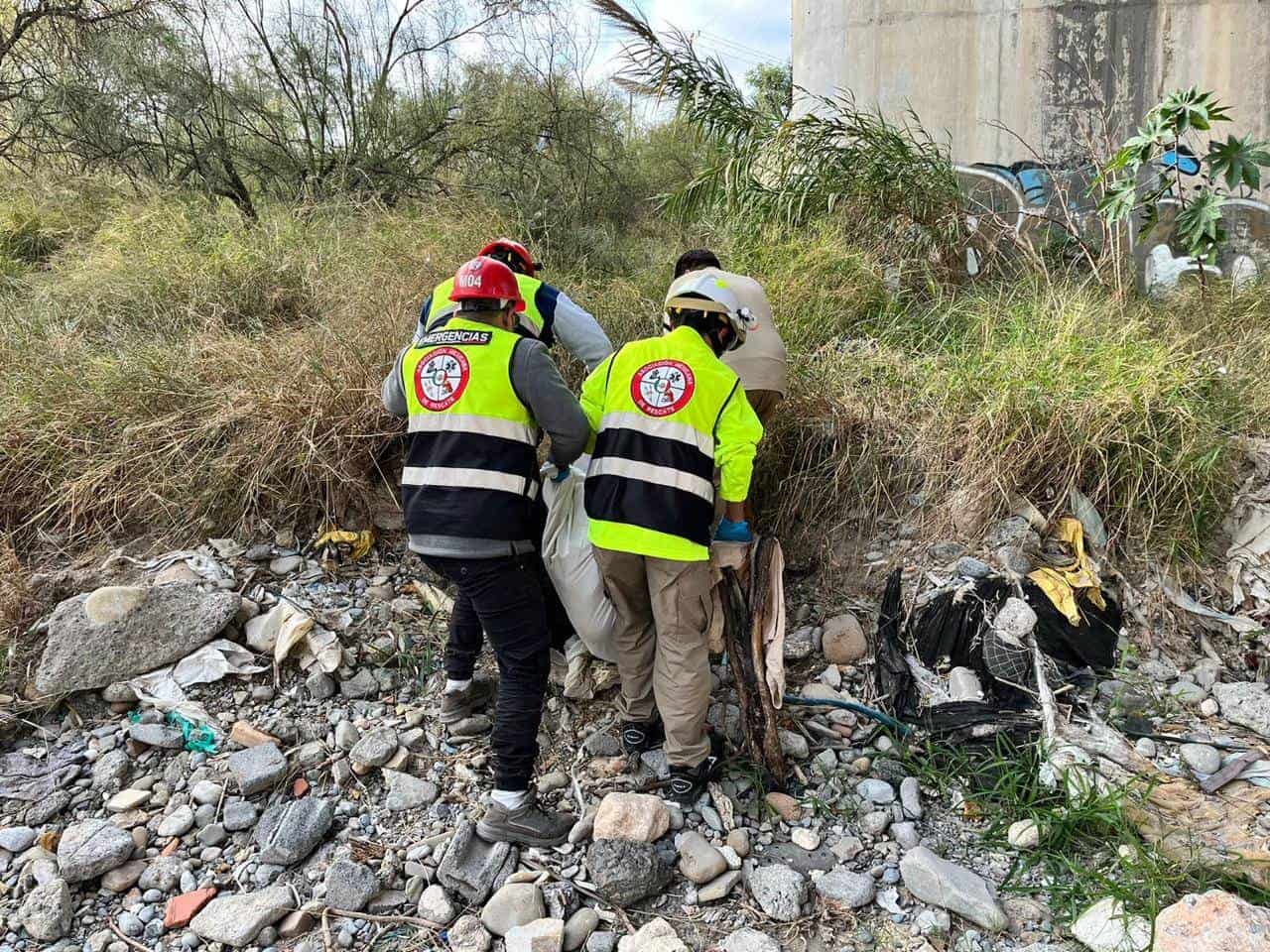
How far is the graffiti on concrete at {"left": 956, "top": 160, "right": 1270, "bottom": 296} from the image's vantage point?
5.18 metres

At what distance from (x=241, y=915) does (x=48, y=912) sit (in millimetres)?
492

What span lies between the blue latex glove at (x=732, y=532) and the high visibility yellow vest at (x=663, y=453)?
6.9 inches

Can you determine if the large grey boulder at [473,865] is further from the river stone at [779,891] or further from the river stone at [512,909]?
the river stone at [779,891]

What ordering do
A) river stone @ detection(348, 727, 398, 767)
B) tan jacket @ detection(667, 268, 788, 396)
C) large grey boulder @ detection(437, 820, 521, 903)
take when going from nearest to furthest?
large grey boulder @ detection(437, 820, 521, 903) → river stone @ detection(348, 727, 398, 767) → tan jacket @ detection(667, 268, 788, 396)

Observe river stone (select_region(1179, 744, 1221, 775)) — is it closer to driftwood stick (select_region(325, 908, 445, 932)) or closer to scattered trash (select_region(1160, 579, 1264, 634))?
scattered trash (select_region(1160, 579, 1264, 634))

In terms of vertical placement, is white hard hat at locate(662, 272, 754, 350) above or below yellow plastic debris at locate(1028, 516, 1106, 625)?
above

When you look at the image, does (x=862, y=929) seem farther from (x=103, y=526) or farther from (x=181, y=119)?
(x=181, y=119)

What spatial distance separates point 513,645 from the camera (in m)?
2.27

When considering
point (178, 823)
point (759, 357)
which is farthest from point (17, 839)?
point (759, 357)

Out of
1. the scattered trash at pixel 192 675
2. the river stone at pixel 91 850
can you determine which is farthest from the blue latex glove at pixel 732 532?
the river stone at pixel 91 850

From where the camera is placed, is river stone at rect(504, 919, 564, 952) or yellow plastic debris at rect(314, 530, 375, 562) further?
yellow plastic debris at rect(314, 530, 375, 562)

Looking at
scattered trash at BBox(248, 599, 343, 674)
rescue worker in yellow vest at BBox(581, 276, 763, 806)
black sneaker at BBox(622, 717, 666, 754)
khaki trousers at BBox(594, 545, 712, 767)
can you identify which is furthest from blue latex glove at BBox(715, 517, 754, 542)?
scattered trash at BBox(248, 599, 343, 674)

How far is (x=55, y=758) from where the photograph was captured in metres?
2.51

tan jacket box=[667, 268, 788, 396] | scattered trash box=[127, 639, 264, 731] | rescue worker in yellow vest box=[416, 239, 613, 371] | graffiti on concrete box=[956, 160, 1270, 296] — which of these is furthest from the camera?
graffiti on concrete box=[956, 160, 1270, 296]
